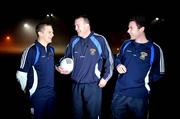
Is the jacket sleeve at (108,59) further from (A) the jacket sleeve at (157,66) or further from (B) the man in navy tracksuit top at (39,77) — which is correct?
(B) the man in navy tracksuit top at (39,77)

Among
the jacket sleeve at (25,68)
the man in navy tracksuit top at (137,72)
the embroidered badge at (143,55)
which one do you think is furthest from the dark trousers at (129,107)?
the jacket sleeve at (25,68)

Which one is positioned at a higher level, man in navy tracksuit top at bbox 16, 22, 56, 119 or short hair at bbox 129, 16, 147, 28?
short hair at bbox 129, 16, 147, 28

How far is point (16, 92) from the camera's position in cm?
838

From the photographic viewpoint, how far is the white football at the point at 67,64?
5.02m

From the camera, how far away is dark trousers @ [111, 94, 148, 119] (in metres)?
4.86

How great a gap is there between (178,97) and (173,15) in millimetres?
35819

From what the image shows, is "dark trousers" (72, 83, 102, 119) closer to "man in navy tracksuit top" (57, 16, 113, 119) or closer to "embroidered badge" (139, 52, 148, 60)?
"man in navy tracksuit top" (57, 16, 113, 119)

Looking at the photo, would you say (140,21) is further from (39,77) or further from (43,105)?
(43,105)

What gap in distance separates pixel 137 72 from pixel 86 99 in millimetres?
1131

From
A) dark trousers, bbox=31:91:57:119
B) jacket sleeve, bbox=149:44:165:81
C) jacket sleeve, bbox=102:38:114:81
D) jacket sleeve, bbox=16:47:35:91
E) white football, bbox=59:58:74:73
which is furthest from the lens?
jacket sleeve, bbox=102:38:114:81

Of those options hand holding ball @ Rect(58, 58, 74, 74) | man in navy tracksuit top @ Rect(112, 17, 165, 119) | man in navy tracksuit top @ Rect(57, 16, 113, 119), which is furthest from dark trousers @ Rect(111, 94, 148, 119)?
hand holding ball @ Rect(58, 58, 74, 74)

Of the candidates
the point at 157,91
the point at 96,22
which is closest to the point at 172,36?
the point at 96,22

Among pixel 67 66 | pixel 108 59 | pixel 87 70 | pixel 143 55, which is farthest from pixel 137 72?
pixel 67 66

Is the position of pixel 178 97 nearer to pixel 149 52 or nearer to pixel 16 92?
pixel 149 52
